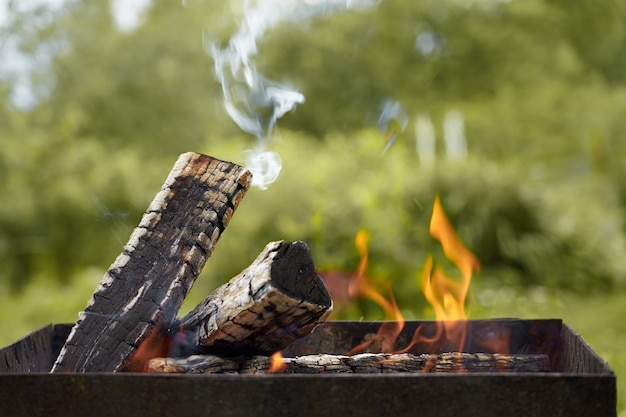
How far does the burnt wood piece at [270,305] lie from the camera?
152 cm

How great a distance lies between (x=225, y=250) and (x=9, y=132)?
3.30 metres

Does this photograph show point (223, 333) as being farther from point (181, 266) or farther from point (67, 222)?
point (67, 222)

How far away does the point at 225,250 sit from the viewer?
4.17 metres

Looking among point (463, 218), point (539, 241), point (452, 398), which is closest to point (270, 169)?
point (452, 398)

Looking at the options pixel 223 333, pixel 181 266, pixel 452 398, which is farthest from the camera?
pixel 181 266

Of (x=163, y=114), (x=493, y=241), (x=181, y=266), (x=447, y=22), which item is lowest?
(x=181, y=266)

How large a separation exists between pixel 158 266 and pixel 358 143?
3.22 meters

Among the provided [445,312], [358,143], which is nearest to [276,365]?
[445,312]

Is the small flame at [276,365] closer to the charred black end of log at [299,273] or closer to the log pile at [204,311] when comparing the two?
the log pile at [204,311]

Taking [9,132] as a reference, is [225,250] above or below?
below

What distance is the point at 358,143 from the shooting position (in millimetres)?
4840

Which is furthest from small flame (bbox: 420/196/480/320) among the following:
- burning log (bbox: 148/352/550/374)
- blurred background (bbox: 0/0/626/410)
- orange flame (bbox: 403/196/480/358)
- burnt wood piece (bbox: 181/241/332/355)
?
blurred background (bbox: 0/0/626/410)

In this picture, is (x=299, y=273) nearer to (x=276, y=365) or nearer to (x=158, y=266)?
(x=276, y=365)

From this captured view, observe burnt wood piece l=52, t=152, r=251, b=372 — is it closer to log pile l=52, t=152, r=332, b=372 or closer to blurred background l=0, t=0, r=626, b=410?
log pile l=52, t=152, r=332, b=372
